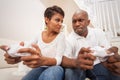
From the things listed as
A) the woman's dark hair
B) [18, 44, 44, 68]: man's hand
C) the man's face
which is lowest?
[18, 44, 44, 68]: man's hand

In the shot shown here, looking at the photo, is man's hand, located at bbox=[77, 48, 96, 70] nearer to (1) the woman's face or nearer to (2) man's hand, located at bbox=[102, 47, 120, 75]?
(2) man's hand, located at bbox=[102, 47, 120, 75]

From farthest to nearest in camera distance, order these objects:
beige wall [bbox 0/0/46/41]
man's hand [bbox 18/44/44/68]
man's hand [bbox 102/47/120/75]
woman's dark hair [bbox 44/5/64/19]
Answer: beige wall [bbox 0/0/46/41] → woman's dark hair [bbox 44/5/64/19] → man's hand [bbox 102/47/120/75] → man's hand [bbox 18/44/44/68]

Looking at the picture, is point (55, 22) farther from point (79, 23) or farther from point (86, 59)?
point (86, 59)

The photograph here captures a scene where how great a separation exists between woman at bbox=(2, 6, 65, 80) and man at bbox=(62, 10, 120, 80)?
0.22ft

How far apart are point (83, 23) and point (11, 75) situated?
→ 71 centimetres

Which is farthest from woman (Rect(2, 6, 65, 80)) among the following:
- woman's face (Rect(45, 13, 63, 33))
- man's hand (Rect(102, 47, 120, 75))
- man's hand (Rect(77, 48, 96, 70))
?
man's hand (Rect(102, 47, 120, 75))

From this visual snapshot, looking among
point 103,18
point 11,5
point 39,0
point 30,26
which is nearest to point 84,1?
point 103,18

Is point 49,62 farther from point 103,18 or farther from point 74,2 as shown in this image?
point 103,18

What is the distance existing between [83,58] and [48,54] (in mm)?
267

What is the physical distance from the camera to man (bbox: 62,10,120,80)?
2.71 ft

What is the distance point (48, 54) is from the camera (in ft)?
3.28

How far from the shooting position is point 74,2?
275cm

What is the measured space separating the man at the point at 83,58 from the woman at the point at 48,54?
0.07 m

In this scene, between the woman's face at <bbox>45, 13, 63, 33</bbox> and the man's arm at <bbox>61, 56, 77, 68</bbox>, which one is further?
the woman's face at <bbox>45, 13, 63, 33</bbox>
